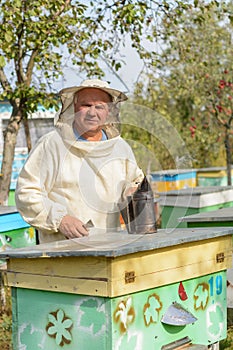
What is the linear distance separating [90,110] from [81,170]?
0.26 metres

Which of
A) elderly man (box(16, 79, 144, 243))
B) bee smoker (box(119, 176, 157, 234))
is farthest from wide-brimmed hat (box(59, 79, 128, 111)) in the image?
bee smoker (box(119, 176, 157, 234))

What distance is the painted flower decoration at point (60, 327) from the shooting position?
95.4 inches

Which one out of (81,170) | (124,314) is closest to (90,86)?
A: (81,170)

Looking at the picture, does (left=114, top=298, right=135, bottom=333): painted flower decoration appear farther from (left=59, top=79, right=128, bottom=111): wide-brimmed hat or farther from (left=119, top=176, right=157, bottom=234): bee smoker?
(left=59, top=79, right=128, bottom=111): wide-brimmed hat

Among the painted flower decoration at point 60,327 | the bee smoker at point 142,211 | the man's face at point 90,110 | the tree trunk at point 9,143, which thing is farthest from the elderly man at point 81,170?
the tree trunk at point 9,143

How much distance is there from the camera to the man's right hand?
2.68 meters

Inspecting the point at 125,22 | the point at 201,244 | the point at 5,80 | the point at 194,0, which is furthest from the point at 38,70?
the point at 201,244

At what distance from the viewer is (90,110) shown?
2.83 meters

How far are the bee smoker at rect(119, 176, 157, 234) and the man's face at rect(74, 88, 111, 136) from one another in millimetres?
371

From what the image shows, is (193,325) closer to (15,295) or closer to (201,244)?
(201,244)

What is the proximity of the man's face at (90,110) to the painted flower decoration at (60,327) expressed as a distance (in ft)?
2.71

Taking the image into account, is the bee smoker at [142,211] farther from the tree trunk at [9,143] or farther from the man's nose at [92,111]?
the tree trunk at [9,143]

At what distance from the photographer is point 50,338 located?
2.49 meters

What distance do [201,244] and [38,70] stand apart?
3.62 metres
